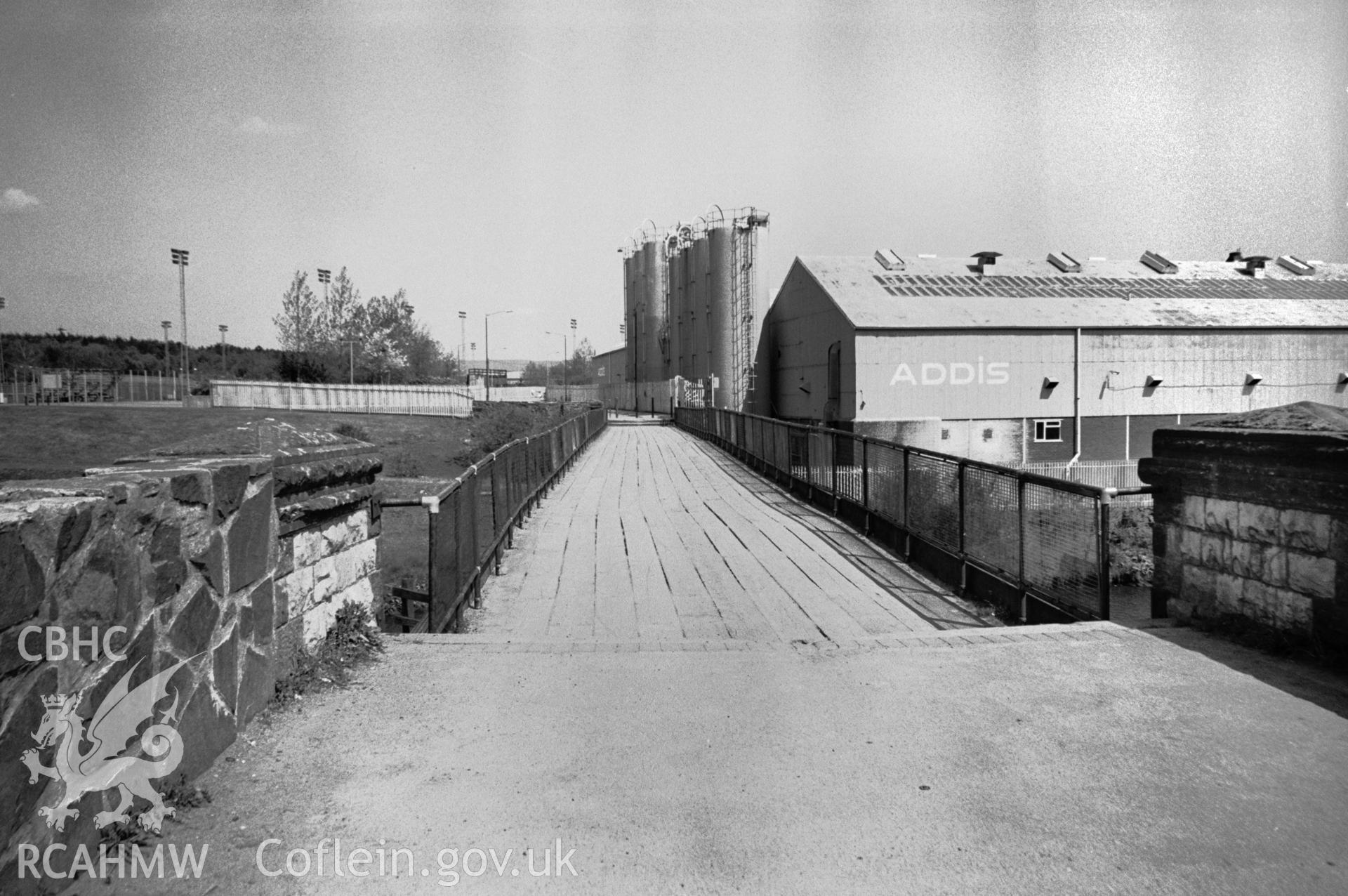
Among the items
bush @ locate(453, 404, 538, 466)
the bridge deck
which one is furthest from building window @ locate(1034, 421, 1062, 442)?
the bridge deck

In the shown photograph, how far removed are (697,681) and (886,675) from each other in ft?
3.86

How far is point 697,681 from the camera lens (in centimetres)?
527

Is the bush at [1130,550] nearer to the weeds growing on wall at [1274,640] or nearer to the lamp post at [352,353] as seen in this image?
the weeds growing on wall at [1274,640]

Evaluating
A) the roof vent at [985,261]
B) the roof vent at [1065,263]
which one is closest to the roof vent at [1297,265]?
the roof vent at [1065,263]

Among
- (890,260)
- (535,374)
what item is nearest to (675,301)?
(890,260)

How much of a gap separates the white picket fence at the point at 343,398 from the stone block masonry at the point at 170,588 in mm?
53819

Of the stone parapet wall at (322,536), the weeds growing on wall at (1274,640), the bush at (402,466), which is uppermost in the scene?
the stone parapet wall at (322,536)

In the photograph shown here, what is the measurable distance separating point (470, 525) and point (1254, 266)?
159 feet

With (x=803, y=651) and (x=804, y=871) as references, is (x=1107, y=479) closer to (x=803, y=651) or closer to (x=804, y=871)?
(x=803, y=651)

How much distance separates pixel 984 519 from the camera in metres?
8.82

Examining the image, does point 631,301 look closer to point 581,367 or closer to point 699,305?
A: point 699,305

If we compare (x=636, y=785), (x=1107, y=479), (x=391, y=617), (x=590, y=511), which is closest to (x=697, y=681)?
(x=636, y=785)

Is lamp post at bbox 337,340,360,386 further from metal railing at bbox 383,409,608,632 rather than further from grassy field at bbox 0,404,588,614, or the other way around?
metal railing at bbox 383,409,608,632

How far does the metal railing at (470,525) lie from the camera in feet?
22.3
